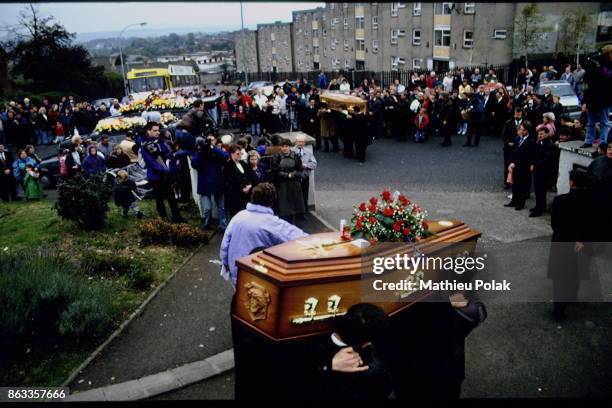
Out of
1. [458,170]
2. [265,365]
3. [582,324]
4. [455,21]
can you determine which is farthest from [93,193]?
[455,21]

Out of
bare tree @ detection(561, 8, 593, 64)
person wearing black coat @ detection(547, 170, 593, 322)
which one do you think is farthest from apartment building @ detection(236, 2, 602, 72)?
person wearing black coat @ detection(547, 170, 593, 322)

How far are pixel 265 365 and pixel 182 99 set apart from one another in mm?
15147

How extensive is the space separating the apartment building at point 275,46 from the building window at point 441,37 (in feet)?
99.1

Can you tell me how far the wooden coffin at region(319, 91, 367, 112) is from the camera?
47.6 feet

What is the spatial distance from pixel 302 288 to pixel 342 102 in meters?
11.7

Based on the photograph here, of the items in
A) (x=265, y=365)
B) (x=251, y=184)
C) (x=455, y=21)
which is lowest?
(x=265, y=365)

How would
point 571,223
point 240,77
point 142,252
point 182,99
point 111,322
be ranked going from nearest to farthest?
point 571,223 < point 111,322 < point 142,252 < point 182,99 < point 240,77

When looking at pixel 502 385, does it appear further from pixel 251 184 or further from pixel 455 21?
pixel 455 21

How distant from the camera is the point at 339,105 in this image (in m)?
15.0

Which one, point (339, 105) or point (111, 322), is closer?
point (111, 322)

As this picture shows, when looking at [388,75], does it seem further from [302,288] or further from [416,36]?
[302,288]

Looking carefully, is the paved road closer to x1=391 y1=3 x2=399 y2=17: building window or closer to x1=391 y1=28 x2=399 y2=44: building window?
x1=391 y1=3 x2=399 y2=17: building window

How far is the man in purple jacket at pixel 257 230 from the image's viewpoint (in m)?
4.69

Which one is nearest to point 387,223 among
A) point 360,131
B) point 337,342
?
point 337,342
